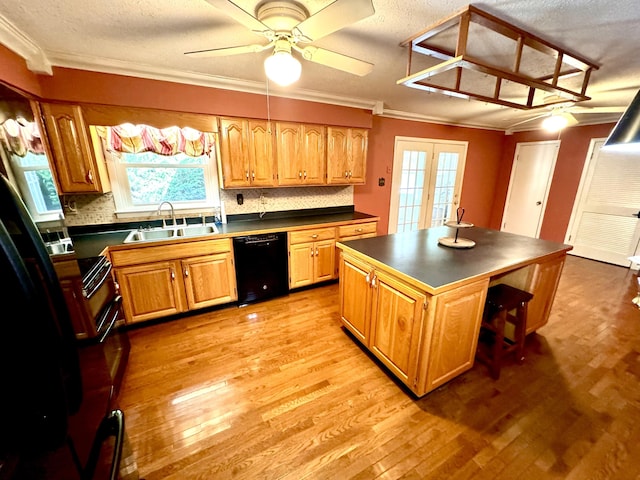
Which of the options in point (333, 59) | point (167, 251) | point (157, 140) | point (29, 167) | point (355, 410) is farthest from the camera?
point (157, 140)

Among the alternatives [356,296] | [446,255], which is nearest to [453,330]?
[446,255]

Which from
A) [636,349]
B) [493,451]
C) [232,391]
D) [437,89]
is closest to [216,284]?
[232,391]

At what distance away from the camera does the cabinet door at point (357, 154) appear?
3.31m

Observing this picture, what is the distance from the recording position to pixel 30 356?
511mm

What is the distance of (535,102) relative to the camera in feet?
10.8

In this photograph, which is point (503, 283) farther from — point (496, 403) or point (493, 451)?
point (493, 451)

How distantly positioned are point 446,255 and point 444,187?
336 cm

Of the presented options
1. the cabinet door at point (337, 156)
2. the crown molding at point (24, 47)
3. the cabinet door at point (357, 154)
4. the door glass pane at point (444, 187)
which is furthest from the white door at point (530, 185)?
the crown molding at point (24, 47)

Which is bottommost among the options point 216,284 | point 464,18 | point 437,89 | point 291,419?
point 291,419

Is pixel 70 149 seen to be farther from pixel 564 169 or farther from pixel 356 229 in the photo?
pixel 564 169

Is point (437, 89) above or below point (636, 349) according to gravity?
above

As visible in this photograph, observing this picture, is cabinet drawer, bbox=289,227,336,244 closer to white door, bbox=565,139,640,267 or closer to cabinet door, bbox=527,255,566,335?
cabinet door, bbox=527,255,566,335

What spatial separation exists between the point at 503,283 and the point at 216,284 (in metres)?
2.74

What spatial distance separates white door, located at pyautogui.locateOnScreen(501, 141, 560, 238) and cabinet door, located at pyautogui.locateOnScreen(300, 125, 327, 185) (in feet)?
14.3
